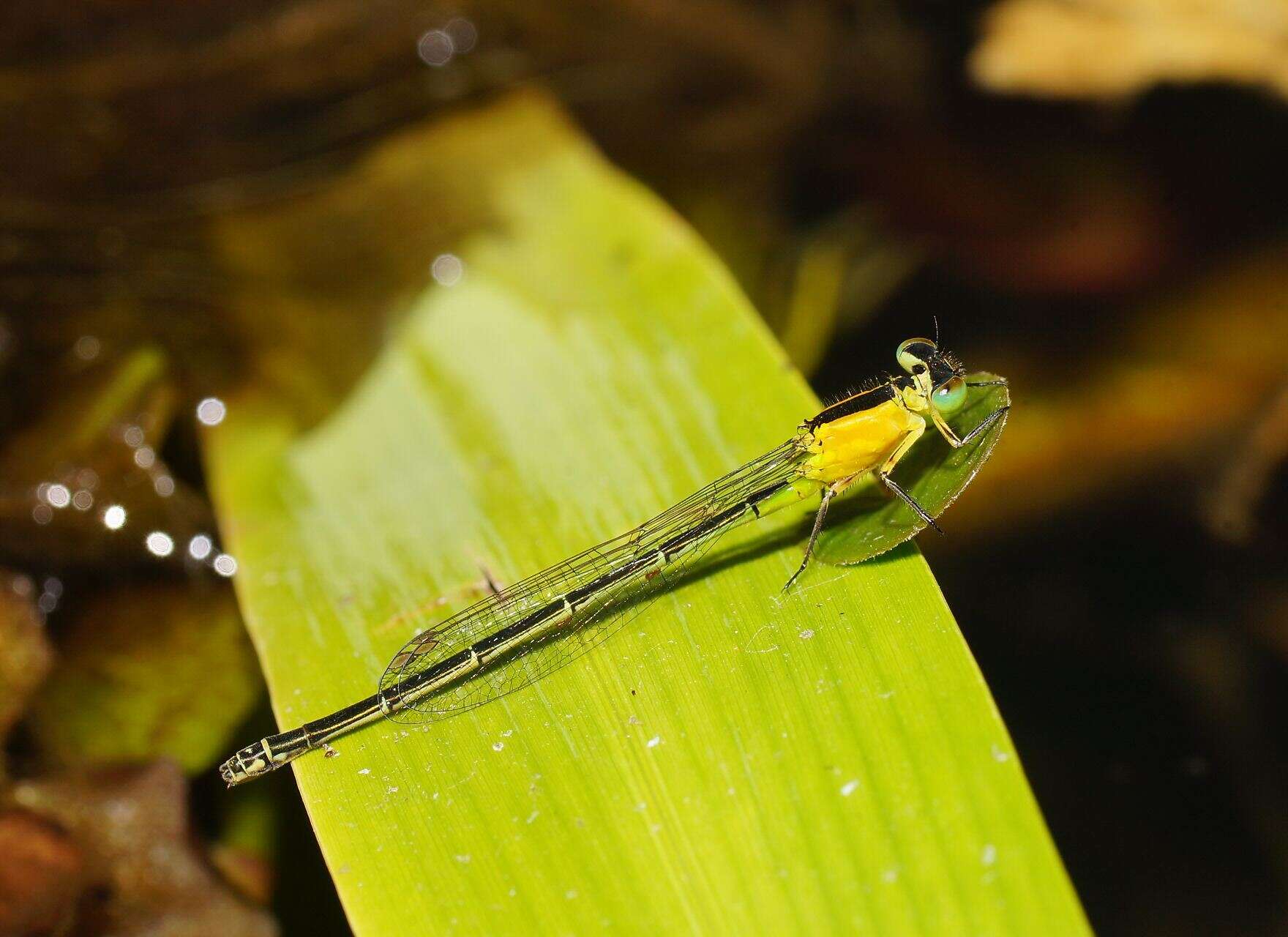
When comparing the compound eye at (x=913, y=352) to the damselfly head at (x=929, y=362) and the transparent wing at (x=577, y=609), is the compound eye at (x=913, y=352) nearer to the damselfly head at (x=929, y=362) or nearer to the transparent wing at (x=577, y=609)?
the damselfly head at (x=929, y=362)

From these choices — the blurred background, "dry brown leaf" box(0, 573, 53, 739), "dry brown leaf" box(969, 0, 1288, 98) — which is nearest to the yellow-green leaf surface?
the blurred background

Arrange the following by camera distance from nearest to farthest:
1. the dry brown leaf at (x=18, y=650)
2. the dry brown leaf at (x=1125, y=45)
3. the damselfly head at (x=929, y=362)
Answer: the damselfly head at (x=929, y=362)
the dry brown leaf at (x=18, y=650)
the dry brown leaf at (x=1125, y=45)

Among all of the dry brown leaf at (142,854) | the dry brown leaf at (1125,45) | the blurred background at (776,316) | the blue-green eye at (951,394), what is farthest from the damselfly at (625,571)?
the dry brown leaf at (1125,45)

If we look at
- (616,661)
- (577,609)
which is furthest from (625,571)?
(616,661)

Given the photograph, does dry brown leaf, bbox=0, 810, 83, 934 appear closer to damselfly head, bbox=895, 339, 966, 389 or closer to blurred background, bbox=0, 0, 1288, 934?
blurred background, bbox=0, 0, 1288, 934

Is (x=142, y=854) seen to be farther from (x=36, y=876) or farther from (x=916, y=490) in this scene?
(x=916, y=490)

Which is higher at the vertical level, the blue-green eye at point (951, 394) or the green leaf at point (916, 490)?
the blue-green eye at point (951, 394)

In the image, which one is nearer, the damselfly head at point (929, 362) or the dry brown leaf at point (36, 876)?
the dry brown leaf at point (36, 876)
